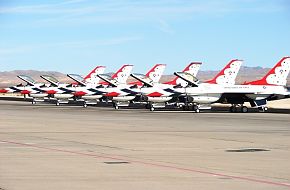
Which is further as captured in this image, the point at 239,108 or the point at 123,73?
the point at 123,73

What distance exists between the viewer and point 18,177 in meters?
13.3

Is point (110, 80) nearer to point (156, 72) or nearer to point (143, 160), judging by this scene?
point (156, 72)

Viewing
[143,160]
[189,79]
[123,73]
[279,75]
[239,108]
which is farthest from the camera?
[123,73]

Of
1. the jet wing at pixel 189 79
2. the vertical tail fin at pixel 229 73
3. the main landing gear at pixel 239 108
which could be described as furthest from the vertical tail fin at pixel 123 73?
the main landing gear at pixel 239 108

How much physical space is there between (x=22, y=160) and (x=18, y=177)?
313 centimetres

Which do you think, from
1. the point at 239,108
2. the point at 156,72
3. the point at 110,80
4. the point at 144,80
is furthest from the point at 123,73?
the point at 239,108

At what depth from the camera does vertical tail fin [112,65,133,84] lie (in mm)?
73250

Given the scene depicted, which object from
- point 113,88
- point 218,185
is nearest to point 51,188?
point 218,185

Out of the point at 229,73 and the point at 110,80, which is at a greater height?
the point at 229,73

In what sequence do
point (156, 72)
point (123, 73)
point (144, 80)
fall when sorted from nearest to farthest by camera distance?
point (144, 80), point (156, 72), point (123, 73)

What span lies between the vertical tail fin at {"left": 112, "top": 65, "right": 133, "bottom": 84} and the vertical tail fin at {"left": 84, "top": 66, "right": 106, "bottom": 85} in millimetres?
3394

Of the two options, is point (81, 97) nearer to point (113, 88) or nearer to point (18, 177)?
point (113, 88)

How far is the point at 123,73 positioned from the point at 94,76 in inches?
206

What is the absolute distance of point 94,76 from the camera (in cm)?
7788
